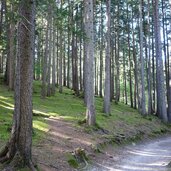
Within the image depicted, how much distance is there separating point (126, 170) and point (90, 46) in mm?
7679

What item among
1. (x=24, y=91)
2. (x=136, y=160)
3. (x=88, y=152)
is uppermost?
(x=24, y=91)

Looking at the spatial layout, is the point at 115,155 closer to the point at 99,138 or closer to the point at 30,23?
the point at 99,138

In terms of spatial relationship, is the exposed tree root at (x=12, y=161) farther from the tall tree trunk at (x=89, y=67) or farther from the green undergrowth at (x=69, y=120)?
the tall tree trunk at (x=89, y=67)

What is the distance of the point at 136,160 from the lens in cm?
1288

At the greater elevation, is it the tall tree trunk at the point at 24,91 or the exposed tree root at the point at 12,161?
the tall tree trunk at the point at 24,91

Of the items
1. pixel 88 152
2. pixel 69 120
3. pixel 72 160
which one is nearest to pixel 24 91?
pixel 72 160

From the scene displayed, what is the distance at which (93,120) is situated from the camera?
54.5ft

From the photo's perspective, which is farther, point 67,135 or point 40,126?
point 40,126

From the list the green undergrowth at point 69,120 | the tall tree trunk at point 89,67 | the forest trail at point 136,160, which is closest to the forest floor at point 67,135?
the green undergrowth at point 69,120

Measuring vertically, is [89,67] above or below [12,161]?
above

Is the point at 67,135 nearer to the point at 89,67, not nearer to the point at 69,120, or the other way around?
the point at 69,120

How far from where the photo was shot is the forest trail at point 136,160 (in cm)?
1129

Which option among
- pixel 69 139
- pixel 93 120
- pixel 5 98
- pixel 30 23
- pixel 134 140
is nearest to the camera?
pixel 30 23

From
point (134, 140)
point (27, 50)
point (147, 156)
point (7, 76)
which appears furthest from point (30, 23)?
point (7, 76)
